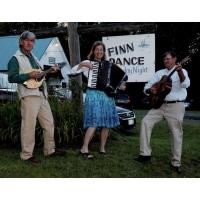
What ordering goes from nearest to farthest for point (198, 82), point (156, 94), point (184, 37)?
point (156, 94) < point (184, 37) < point (198, 82)

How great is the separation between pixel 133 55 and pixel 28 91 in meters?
2.49

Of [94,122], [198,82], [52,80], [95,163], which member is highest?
[52,80]

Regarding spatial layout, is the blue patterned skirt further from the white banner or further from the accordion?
the white banner

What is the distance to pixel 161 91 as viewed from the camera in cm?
753

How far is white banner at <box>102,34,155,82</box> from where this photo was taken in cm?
877

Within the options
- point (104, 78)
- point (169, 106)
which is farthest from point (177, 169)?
point (104, 78)

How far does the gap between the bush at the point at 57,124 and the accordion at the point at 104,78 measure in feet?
3.15

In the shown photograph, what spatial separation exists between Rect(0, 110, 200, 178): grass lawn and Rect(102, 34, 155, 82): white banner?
136 cm

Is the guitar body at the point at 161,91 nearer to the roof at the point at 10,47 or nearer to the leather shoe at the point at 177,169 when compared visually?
the leather shoe at the point at 177,169

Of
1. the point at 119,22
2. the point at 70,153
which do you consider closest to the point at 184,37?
the point at 119,22

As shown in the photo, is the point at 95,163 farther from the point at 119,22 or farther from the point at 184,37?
the point at 184,37

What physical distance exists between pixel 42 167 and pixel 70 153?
900mm

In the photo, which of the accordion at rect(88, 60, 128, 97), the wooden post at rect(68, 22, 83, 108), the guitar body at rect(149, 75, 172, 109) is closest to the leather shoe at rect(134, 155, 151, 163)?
the guitar body at rect(149, 75, 172, 109)

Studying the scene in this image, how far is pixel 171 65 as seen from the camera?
7609mm
